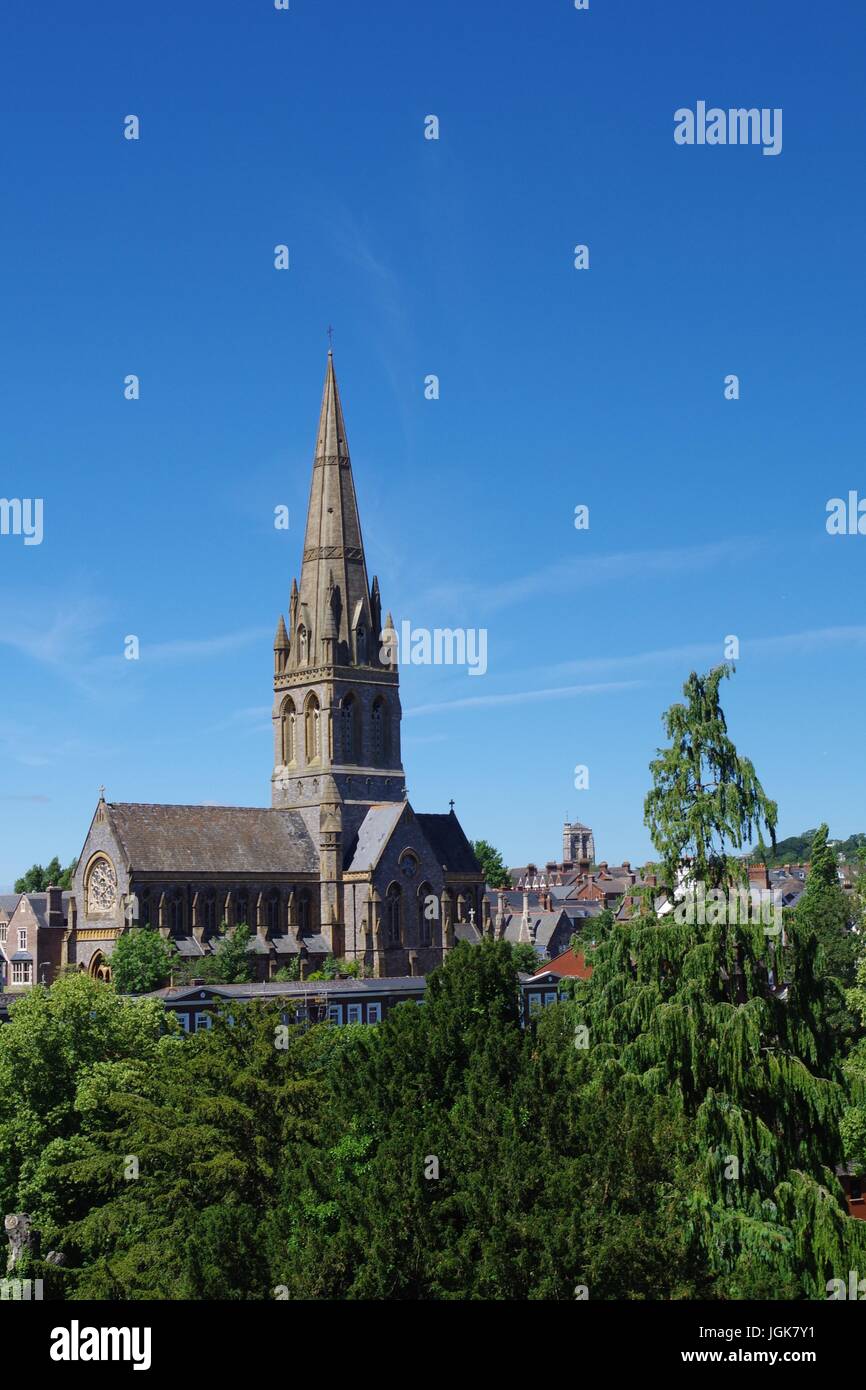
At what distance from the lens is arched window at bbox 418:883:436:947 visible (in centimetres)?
10719

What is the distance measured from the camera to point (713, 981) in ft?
100

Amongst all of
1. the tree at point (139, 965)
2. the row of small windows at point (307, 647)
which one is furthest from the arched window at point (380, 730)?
the tree at point (139, 965)

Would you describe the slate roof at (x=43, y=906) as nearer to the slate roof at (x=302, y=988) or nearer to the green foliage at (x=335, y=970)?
the green foliage at (x=335, y=970)

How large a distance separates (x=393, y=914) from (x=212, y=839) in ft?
43.9

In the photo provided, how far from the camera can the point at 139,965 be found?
88.1 m

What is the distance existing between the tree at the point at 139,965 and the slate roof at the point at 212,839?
8220mm

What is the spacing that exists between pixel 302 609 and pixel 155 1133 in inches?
3119

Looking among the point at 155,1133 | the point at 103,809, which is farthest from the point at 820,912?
the point at 155,1133

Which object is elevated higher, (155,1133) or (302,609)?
Answer: (302,609)

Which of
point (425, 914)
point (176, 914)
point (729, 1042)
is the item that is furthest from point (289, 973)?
point (729, 1042)

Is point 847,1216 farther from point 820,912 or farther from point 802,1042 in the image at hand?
point 820,912

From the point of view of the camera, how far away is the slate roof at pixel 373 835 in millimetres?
105750

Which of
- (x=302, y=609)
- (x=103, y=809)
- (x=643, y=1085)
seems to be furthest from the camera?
(x=302, y=609)
